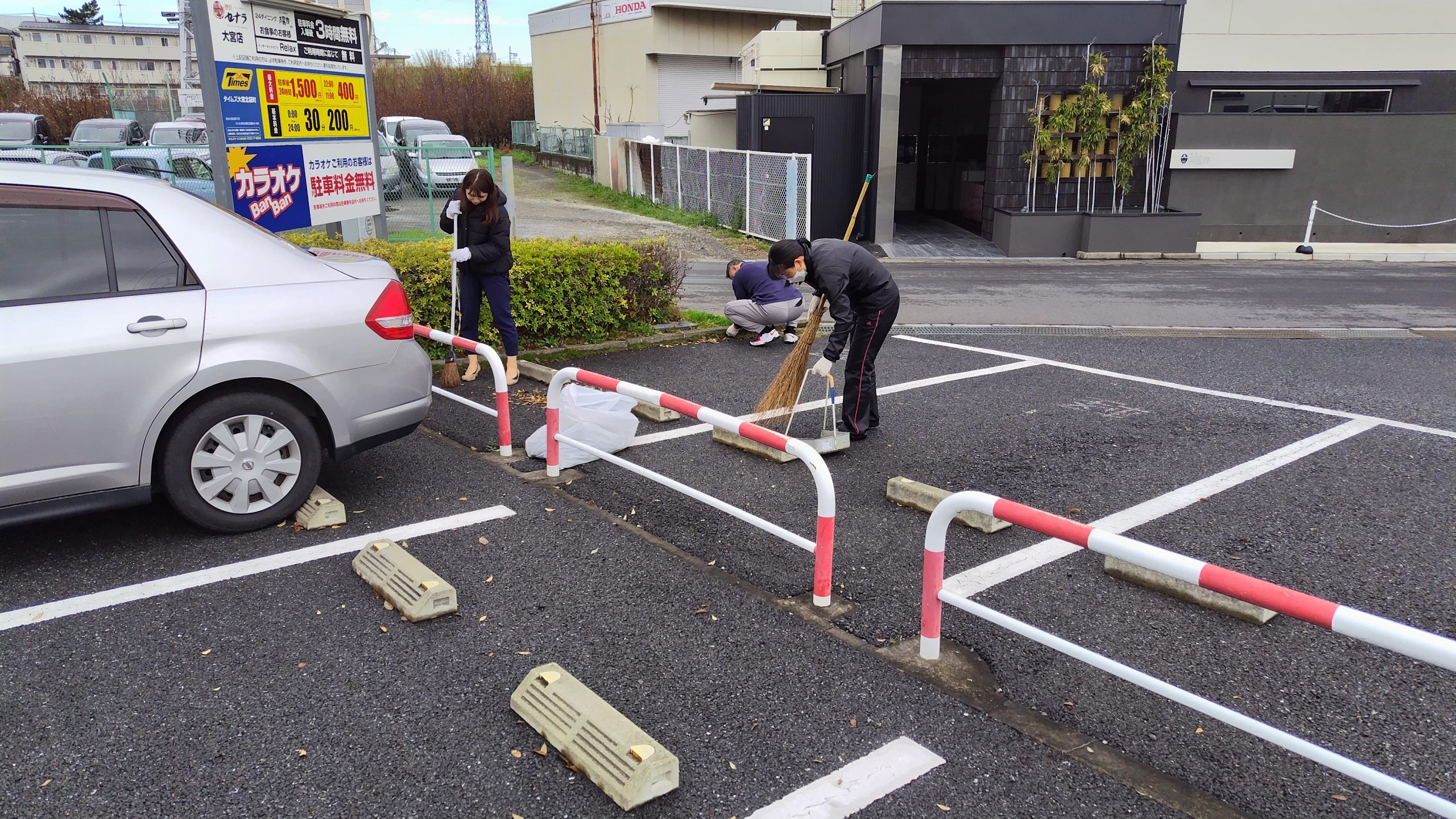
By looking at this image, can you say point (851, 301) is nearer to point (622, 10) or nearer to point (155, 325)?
point (155, 325)

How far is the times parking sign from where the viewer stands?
7.48 m

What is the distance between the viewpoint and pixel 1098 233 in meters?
18.0

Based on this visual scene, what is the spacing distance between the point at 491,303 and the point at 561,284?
1.37 m

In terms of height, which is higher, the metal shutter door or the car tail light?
the metal shutter door

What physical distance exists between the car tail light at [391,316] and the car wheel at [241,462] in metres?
0.58

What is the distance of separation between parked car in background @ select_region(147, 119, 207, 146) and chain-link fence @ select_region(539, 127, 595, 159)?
484 inches

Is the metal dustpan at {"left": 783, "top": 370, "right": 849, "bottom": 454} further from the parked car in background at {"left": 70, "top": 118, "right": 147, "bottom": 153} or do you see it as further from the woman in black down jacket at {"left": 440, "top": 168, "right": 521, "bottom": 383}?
the parked car in background at {"left": 70, "top": 118, "right": 147, "bottom": 153}

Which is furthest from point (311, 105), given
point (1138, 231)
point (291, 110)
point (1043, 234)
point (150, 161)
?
point (1138, 231)

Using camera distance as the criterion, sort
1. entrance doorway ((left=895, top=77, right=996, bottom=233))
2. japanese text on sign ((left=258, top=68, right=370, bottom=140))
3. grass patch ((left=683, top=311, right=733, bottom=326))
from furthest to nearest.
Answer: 1. entrance doorway ((left=895, top=77, right=996, bottom=233))
2. grass patch ((left=683, top=311, right=733, bottom=326))
3. japanese text on sign ((left=258, top=68, right=370, bottom=140))

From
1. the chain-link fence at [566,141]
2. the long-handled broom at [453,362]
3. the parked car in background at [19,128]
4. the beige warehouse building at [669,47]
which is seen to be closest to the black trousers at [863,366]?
the long-handled broom at [453,362]

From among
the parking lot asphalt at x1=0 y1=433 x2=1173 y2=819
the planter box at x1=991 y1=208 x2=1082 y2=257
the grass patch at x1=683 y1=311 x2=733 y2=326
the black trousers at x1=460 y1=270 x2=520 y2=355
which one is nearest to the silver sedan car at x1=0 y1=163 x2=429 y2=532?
the parking lot asphalt at x1=0 y1=433 x2=1173 y2=819

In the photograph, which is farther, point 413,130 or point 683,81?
point 683,81

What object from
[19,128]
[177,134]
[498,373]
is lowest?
[498,373]

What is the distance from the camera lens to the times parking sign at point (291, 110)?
24.5 ft
